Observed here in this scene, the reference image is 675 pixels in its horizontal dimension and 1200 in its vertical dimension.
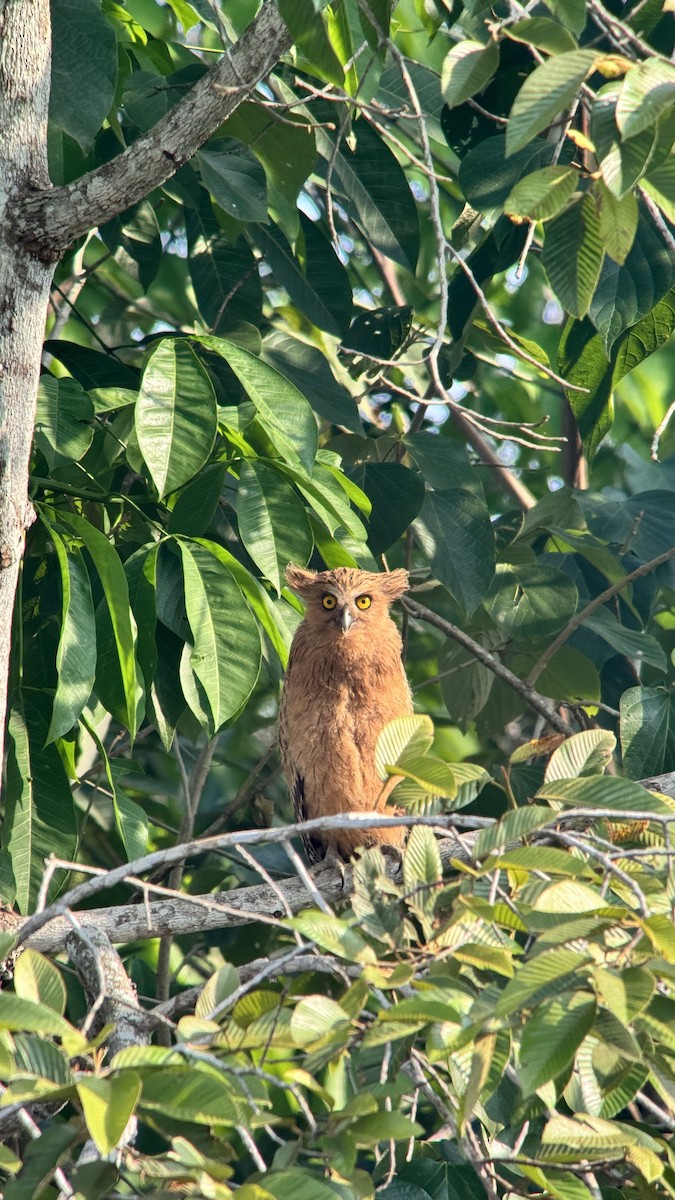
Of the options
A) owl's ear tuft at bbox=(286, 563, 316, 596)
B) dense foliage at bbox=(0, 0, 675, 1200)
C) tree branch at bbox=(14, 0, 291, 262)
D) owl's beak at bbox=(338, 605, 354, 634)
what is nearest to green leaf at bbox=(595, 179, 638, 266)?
Answer: dense foliage at bbox=(0, 0, 675, 1200)

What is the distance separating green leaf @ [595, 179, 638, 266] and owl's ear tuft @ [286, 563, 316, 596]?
276 centimetres

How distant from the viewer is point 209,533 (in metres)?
3.55

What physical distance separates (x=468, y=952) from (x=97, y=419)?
81.0 inches

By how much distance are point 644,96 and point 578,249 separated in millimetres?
464

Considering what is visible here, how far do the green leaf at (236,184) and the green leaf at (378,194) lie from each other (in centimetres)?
55

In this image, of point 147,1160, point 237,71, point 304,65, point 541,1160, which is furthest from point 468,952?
point 304,65

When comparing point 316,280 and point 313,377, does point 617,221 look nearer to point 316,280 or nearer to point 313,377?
point 313,377

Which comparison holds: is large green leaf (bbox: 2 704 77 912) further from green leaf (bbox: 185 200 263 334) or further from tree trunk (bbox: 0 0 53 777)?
green leaf (bbox: 185 200 263 334)

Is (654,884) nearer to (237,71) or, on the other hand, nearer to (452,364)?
(237,71)

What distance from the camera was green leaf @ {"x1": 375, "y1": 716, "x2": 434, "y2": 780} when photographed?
197 centimetres

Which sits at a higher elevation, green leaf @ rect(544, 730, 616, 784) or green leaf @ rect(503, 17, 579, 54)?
green leaf @ rect(503, 17, 579, 54)

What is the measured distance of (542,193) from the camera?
1.92 metres

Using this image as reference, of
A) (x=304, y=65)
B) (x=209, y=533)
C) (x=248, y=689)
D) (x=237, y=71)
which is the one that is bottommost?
(x=248, y=689)

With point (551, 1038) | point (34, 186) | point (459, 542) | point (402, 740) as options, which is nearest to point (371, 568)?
point (459, 542)
